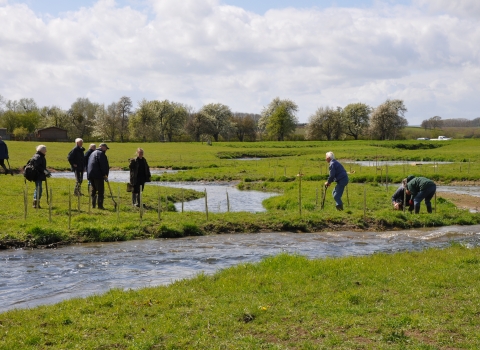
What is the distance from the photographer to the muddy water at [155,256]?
41.1ft

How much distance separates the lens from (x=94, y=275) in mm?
13633

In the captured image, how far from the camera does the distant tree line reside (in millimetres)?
138875

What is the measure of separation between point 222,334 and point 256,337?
1.89ft

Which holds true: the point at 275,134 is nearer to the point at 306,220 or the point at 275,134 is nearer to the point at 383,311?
the point at 306,220

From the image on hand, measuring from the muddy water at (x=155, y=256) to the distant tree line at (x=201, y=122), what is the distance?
117524 millimetres

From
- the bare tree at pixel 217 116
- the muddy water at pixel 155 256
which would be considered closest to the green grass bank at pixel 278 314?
the muddy water at pixel 155 256

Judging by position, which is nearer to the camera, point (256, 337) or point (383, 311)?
point (256, 337)

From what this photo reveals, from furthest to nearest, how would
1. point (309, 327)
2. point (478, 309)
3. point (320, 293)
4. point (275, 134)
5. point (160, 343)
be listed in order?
1. point (275, 134)
2. point (320, 293)
3. point (478, 309)
4. point (309, 327)
5. point (160, 343)

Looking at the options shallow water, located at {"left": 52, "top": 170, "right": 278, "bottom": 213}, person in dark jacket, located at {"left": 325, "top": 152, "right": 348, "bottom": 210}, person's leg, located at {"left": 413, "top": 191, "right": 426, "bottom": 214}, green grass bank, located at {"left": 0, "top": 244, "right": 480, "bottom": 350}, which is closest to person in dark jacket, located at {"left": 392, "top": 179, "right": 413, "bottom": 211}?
person's leg, located at {"left": 413, "top": 191, "right": 426, "bottom": 214}

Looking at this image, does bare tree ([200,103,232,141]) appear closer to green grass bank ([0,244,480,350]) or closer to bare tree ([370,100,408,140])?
bare tree ([370,100,408,140])

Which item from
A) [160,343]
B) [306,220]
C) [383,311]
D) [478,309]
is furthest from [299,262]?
[306,220]

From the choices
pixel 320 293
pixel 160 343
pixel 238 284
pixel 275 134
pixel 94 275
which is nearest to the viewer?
pixel 160 343

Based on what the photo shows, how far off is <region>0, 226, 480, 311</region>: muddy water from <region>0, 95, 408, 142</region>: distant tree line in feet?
386

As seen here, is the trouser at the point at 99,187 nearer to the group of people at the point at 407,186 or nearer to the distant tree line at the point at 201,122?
the group of people at the point at 407,186
